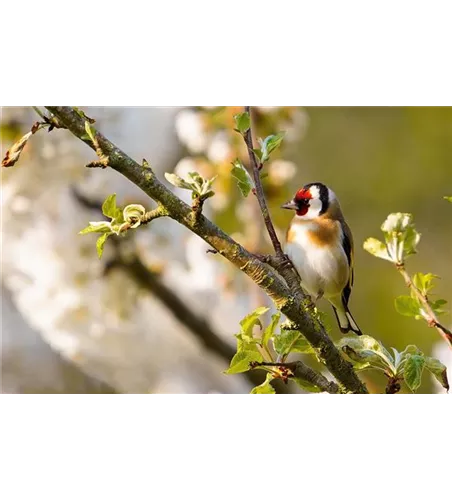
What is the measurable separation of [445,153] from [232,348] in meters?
0.68

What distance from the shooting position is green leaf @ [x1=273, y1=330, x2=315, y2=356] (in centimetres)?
73

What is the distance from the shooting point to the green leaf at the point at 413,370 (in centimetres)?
71

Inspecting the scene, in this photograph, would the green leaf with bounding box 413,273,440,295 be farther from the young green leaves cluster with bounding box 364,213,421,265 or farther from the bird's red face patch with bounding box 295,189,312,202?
the bird's red face patch with bounding box 295,189,312,202

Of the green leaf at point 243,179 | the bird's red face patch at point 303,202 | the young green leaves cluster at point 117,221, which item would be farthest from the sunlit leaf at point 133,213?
the bird's red face patch at point 303,202

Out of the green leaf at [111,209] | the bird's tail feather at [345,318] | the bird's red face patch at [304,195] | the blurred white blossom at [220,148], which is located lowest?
the green leaf at [111,209]

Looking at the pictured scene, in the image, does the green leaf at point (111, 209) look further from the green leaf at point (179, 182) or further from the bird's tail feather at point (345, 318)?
the bird's tail feather at point (345, 318)

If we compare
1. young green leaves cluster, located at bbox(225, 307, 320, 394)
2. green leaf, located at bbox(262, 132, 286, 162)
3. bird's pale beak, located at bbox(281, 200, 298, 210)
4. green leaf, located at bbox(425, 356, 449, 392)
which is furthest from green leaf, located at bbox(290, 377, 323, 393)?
bird's pale beak, located at bbox(281, 200, 298, 210)

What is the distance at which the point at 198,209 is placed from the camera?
0.61 metres

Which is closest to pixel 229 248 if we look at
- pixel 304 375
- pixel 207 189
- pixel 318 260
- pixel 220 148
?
pixel 207 189

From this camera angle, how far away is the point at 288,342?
734 millimetres

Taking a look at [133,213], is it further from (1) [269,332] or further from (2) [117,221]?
(1) [269,332]

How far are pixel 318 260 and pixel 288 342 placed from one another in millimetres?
517

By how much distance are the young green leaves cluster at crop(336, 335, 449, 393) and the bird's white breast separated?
42 centimetres

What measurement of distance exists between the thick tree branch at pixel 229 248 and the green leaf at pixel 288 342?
3 cm
